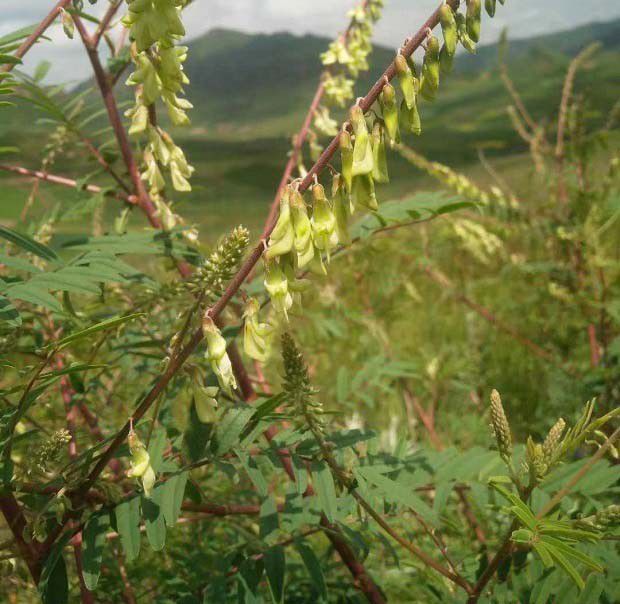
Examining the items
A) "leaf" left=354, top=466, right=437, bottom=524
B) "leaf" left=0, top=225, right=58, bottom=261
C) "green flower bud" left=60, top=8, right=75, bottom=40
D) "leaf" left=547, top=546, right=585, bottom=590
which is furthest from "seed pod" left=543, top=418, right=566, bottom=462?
"green flower bud" left=60, top=8, right=75, bottom=40

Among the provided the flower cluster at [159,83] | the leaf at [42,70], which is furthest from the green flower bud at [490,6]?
the leaf at [42,70]

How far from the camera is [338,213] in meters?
0.72

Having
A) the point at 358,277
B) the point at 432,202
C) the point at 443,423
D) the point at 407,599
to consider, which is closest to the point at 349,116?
the point at 432,202

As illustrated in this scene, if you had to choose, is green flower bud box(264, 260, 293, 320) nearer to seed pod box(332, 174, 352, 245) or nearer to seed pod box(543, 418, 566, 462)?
seed pod box(332, 174, 352, 245)

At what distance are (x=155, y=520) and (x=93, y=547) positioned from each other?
0.29 ft

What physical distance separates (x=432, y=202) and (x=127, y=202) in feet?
2.05

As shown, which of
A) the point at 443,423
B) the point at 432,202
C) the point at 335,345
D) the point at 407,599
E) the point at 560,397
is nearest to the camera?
the point at 432,202

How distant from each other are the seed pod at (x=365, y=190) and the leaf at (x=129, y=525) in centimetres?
54

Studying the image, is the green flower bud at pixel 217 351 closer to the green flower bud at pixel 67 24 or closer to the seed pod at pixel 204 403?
the seed pod at pixel 204 403

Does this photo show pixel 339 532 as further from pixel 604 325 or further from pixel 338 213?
pixel 604 325

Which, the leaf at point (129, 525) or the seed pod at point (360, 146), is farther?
the leaf at point (129, 525)

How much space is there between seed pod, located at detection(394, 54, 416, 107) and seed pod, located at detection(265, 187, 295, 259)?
17 centimetres

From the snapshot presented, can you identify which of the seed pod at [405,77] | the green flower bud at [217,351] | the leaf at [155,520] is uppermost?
the seed pod at [405,77]

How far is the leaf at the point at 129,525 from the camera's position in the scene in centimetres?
82
